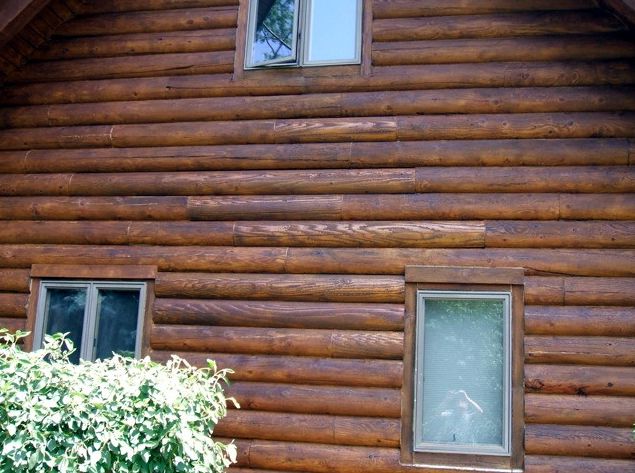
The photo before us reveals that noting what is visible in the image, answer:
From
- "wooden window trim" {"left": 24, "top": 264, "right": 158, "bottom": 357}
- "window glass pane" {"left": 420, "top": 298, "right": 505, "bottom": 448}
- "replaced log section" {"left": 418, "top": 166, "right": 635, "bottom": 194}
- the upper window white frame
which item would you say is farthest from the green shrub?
"replaced log section" {"left": 418, "top": 166, "right": 635, "bottom": 194}

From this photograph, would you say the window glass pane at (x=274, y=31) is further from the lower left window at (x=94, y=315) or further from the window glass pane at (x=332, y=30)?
the lower left window at (x=94, y=315)

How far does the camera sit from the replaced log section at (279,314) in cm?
747

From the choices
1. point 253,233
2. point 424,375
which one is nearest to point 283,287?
point 253,233

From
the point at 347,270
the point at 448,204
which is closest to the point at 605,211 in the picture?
the point at 448,204

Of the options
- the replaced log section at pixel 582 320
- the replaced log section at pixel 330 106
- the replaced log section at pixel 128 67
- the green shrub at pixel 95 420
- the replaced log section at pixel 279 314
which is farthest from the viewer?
the replaced log section at pixel 128 67

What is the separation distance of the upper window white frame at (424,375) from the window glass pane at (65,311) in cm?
311

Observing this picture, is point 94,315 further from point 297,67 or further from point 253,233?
point 297,67

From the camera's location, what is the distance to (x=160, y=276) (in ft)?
26.5

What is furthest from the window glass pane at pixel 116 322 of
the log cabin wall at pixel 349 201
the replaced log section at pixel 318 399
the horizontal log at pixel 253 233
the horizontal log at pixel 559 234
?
the horizontal log at pixel 559 234

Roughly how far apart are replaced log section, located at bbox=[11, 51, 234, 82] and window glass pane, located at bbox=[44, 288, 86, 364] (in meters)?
2.13

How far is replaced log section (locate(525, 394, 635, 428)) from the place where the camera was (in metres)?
6.95

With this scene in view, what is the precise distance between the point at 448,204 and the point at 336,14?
7.15 ft

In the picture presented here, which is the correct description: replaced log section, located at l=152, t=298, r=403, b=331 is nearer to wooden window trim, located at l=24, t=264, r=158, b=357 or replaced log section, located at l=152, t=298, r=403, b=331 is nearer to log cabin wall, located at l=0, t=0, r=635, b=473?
log cabin wall, located at l=0, t=0, r=635, b=473

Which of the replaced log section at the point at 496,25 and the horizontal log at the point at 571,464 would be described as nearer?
the horizontal log at the point at 571,464
